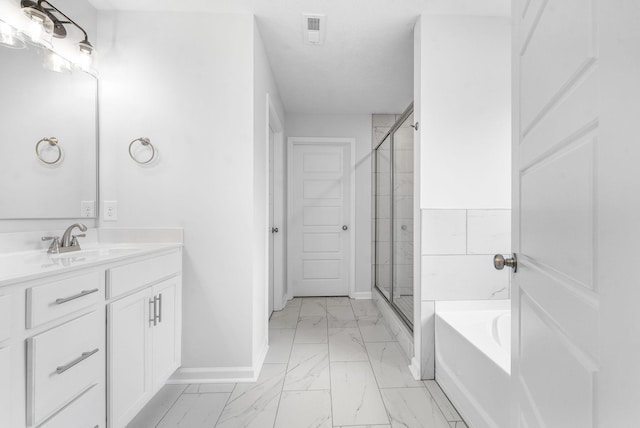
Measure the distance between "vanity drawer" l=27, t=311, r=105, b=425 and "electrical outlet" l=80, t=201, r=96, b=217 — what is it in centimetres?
88

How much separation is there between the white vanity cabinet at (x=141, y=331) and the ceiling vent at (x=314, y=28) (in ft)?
5.70

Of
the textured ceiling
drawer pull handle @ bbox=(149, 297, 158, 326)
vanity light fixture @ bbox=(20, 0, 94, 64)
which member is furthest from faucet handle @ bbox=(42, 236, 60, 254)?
the textured ceiling

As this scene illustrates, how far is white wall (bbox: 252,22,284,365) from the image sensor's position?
1984 mm

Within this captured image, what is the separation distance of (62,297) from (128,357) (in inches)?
19.6

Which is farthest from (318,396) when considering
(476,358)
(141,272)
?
(141,272)

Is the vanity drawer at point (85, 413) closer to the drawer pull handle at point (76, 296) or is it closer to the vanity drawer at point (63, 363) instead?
the vanity drawer at point (63, 363)

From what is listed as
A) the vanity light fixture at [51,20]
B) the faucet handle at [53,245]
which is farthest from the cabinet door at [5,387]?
the vanity light fixture at [51,20]

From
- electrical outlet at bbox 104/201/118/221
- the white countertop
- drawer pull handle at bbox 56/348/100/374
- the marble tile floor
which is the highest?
electrical outlet at bbox 104/201/118/221

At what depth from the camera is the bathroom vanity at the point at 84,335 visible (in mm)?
884

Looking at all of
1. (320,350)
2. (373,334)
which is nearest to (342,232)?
(373,334)

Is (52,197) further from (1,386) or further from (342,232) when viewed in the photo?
(342,232)

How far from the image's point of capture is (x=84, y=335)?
44.4 inches

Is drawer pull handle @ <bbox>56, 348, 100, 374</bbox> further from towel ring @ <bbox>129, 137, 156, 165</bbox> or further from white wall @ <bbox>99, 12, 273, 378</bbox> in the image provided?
towel ring @ <bbox>129, 137, 156, 165</bbox>

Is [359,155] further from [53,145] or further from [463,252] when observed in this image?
[53,145]
